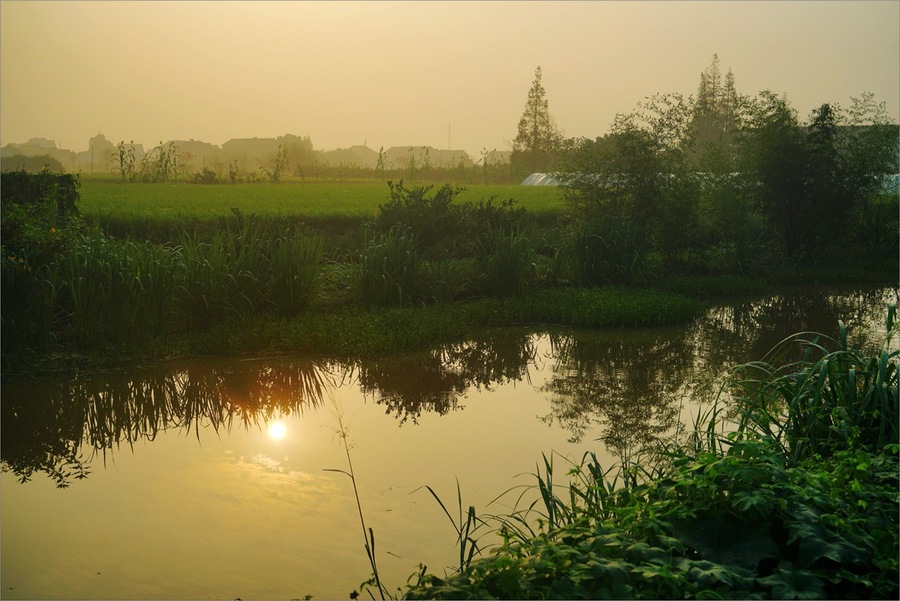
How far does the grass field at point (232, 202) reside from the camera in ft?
63.5

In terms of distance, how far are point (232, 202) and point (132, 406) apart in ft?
53.4

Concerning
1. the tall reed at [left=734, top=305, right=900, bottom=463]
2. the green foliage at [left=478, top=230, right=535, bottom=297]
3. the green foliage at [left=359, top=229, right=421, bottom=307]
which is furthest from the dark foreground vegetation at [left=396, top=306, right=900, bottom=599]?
the green foliage at [left=478, top=230, right=535, bottom=297]

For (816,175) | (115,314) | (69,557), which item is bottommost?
(69,557)

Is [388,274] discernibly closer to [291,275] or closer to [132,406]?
[291,275]

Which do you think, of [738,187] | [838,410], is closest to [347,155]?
[738,187]

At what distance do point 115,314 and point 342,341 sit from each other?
2480 mm

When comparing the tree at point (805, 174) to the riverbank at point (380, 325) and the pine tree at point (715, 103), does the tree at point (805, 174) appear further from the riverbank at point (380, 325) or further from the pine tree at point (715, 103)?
the pine tree at point (715, 103)

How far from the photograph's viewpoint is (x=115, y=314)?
9953 mm

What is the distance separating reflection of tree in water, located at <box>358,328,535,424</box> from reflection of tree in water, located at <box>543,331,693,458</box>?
506 mm

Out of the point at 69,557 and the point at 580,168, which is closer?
the point at 69,557

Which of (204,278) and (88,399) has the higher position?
(204,278)

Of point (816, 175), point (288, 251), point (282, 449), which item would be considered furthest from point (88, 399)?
point (816, 175)

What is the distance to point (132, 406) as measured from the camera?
8.20m

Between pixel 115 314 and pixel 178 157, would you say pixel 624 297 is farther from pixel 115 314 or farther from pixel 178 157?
pixel 178 157
